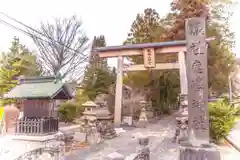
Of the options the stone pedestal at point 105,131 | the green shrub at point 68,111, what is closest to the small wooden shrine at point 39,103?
the stone pedestal at point 105,131

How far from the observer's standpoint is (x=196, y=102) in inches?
189

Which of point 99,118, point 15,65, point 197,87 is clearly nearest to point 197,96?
point 197,87

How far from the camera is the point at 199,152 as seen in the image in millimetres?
4398

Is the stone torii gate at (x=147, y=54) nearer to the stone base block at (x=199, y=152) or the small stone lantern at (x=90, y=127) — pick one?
the small stone lantern at (x=90, y=127)

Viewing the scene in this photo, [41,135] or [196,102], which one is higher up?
[196,102]

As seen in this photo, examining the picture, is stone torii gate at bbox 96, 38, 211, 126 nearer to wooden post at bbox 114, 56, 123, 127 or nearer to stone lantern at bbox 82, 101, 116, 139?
wooden post at bbox 114, 56, 123, 127

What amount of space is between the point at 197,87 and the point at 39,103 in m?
4.98

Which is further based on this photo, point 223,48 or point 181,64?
point 223,48

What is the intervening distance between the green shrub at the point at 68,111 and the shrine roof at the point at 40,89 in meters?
7.14

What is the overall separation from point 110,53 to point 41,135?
6858 millimetres

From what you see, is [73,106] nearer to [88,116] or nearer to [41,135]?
[88,116]

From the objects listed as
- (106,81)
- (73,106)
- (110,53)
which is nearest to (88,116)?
(110,53)

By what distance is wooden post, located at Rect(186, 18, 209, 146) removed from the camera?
471cm

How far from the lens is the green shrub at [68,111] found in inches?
571
